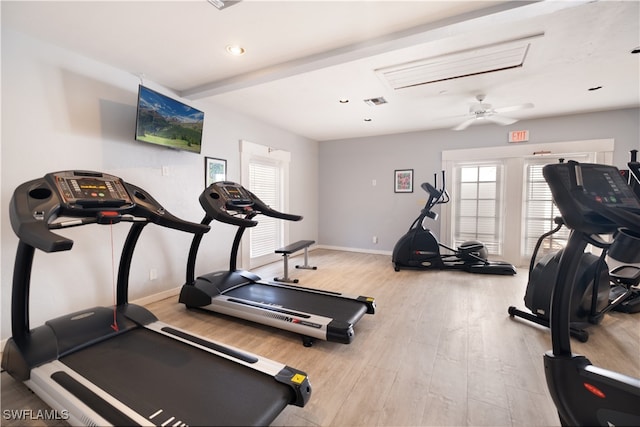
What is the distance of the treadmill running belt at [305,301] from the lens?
2.57 m

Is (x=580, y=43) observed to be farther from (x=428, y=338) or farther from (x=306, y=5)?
(x=428, y=338)

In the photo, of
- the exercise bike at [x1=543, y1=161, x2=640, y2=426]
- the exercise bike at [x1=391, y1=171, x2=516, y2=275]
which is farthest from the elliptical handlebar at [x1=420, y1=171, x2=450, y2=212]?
the exercise bike at [x1=543, y1=161, x2=640, y2=426]

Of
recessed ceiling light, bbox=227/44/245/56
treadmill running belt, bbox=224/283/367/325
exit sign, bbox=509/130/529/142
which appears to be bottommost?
treadmill running belt, bbox=224/283/367/325

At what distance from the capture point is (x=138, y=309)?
239 centimetres

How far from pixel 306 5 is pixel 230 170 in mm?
2721

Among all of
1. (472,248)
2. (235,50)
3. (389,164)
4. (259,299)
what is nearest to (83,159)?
(235,50)

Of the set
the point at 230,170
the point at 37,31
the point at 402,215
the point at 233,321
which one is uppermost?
the point at 37,31

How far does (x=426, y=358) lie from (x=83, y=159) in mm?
3490

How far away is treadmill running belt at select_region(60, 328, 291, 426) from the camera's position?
135cm

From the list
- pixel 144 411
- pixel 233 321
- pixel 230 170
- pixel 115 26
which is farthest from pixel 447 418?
pixel 230 170

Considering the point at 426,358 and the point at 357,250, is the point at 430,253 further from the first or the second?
the point at 426,358

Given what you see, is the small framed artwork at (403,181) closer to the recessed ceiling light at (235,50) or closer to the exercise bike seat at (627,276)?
the exercise bike seat at (627,276)

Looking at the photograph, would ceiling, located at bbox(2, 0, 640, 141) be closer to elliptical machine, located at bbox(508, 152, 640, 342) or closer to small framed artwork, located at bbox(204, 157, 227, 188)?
small framed artwork, located at bbox(204, 157, 227, 188)

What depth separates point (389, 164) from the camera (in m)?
5.95
